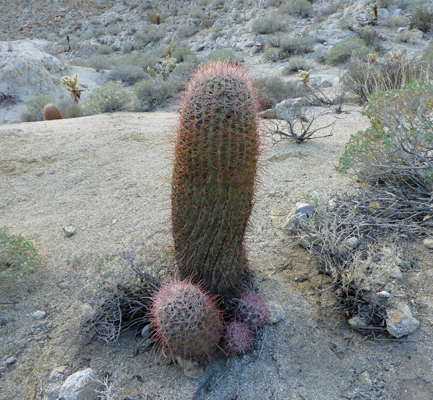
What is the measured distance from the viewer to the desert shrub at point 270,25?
575 inches

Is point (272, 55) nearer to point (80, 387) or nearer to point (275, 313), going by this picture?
point (275, 313)

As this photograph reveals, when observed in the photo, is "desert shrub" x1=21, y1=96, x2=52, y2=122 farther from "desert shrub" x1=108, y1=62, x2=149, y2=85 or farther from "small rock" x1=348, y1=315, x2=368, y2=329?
"small rock" x1=348, y1=315, x2=368, y2=329

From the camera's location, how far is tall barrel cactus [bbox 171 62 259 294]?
175cm

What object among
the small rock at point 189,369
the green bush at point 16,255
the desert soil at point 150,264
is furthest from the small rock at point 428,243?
the green bush at point 16,255

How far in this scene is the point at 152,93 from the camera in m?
8.55

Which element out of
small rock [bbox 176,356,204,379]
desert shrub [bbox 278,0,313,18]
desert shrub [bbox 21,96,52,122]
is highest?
desert shrub [bbox 278,0,313,18]

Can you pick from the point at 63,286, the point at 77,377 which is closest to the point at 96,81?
the point at 63,286

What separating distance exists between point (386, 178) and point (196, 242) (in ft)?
7.64

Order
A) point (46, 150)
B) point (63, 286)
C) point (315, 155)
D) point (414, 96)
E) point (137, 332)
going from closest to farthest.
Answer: point (137, 332) < point (63, 286) < point (414, 96) < point (315, 155) < point (46, 150)

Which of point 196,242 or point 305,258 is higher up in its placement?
point 196,242

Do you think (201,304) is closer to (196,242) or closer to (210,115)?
(196,242)

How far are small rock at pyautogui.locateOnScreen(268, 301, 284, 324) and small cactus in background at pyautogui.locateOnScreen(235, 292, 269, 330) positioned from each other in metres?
0.06

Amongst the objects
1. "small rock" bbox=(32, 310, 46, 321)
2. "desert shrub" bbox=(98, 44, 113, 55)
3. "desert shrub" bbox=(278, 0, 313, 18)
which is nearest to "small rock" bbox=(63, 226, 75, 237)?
"small rock" bbox=(32, 310, 46, 321)

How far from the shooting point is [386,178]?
331cm
